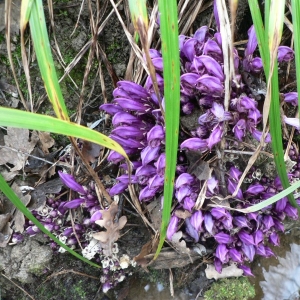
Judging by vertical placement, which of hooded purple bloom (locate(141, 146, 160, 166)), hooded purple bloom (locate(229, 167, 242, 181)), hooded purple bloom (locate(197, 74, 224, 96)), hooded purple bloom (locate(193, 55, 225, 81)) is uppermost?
hooded purple bloom (locate(193, 55, 225, 81))

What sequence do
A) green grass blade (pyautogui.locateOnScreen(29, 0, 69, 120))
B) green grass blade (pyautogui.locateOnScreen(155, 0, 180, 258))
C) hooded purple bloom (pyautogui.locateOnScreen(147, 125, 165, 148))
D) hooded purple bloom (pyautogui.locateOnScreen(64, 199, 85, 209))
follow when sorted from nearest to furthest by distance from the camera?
green grass blade (pyautogui.locateOnScreen(155, 0, 180, 258)) < green grass blade (pyautogui.locateOnScreen(29, 0, 69, 120)) < hooded purple bloom (pyautogui.locateOnScreen(147, 125, 165, 148)) < hooded purple bloom (pyautogui.locateOnScreen(64, 199, 85, 209))

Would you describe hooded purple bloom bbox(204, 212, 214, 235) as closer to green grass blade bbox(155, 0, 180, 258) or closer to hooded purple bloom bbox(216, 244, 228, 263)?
hooded purple bloom bbox(216, 244, 228, 263)

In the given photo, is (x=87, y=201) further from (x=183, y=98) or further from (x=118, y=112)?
(x=183, y=98)

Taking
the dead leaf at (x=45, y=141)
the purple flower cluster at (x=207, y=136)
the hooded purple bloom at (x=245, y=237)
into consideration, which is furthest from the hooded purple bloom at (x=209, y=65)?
the dead leaf at (x=45, y=141)

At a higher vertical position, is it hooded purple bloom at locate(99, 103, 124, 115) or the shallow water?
hooded purple bloom at locate(99, 103, 124, 115)

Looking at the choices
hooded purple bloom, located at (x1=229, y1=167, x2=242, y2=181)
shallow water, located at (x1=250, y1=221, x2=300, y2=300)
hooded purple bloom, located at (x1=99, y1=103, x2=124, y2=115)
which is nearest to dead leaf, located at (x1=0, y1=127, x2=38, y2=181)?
hooded purple bloom, located at (x1=99, y1=103, x2=124, y2=115)

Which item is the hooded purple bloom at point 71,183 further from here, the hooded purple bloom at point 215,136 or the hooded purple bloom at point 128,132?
the hooded purple bloom at point 215,136

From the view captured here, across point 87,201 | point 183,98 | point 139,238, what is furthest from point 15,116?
point 139,238
